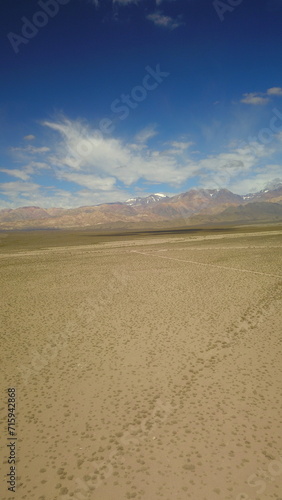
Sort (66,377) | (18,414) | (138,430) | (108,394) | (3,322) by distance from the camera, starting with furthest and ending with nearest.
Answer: (3,322), (66,377), (108,394), (18,414), (138,430)

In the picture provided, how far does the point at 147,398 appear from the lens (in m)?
7.64

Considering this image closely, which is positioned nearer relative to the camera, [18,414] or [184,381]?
[18,414]

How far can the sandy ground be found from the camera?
5324 millimetres

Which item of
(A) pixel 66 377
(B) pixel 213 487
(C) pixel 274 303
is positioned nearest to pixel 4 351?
(A) pixel 66 377

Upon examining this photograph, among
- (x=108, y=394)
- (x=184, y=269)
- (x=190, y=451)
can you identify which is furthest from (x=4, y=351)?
(x=184, y=269)

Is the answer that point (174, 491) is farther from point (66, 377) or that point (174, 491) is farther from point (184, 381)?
point (66, 377)

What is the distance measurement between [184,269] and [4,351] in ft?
61.7

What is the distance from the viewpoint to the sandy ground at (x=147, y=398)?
17.5 feet

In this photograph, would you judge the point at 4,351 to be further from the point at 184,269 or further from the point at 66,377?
the point at 184,269

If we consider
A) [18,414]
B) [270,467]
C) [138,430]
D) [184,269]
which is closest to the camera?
[270,467]

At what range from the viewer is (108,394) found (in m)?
7.96

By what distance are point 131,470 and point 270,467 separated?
2.83m

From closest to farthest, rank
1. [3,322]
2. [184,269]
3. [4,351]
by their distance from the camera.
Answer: [4,351], [3,322], [184,269]

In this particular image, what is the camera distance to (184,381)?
8305 millimetres
